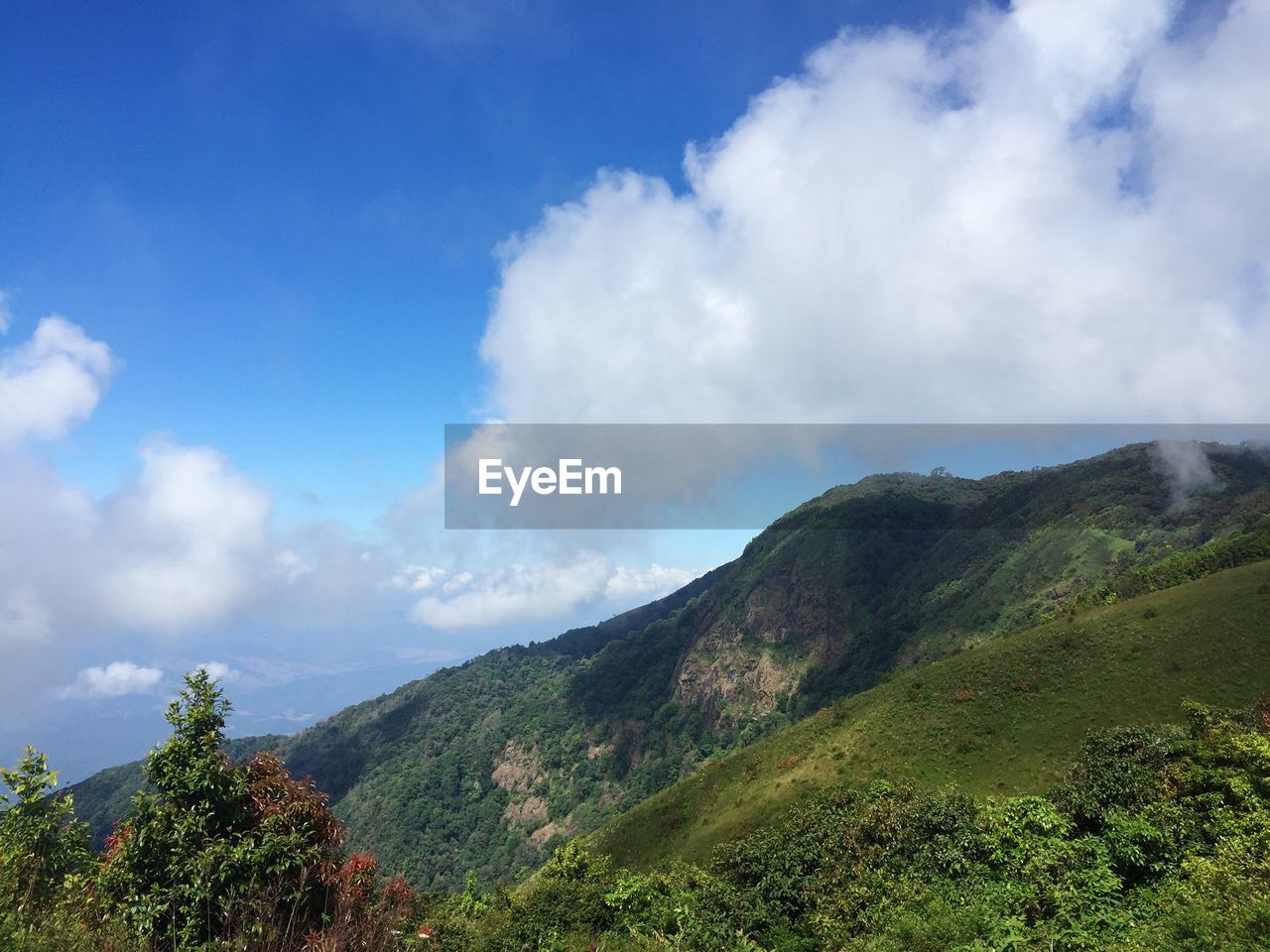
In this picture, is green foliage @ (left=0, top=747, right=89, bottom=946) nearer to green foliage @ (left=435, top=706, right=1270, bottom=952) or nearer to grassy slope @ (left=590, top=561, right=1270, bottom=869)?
green foliage @ (left=435, top=706, right=1270, bottom=952)

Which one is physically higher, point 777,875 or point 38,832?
point 38,832

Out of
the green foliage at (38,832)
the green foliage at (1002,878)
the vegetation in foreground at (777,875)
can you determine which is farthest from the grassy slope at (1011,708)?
the green foliage at (38,832)

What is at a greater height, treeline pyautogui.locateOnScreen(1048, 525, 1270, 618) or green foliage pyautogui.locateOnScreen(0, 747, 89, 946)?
treeline pyautogui.locateOnScreen(1048, 525, 1270, 618)

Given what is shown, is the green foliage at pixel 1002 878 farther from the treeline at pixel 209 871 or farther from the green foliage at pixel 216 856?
the green foliage at pixel 216 856

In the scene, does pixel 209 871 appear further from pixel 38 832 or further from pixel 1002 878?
pixel 1002 878

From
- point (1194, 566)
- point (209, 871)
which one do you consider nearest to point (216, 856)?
point (209, 871)

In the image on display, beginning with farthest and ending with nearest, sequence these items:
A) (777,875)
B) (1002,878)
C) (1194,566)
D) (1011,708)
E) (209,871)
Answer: (1194,566) → (1011,708) → (777,875) → (1002,878) → (209,871)

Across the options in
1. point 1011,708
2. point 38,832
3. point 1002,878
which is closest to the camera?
point 38,832

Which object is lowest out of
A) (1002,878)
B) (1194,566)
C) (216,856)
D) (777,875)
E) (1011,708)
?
(777,875)

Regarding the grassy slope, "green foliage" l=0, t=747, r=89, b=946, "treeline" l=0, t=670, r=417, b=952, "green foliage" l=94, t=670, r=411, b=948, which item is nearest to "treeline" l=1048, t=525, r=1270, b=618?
the grassy slope
